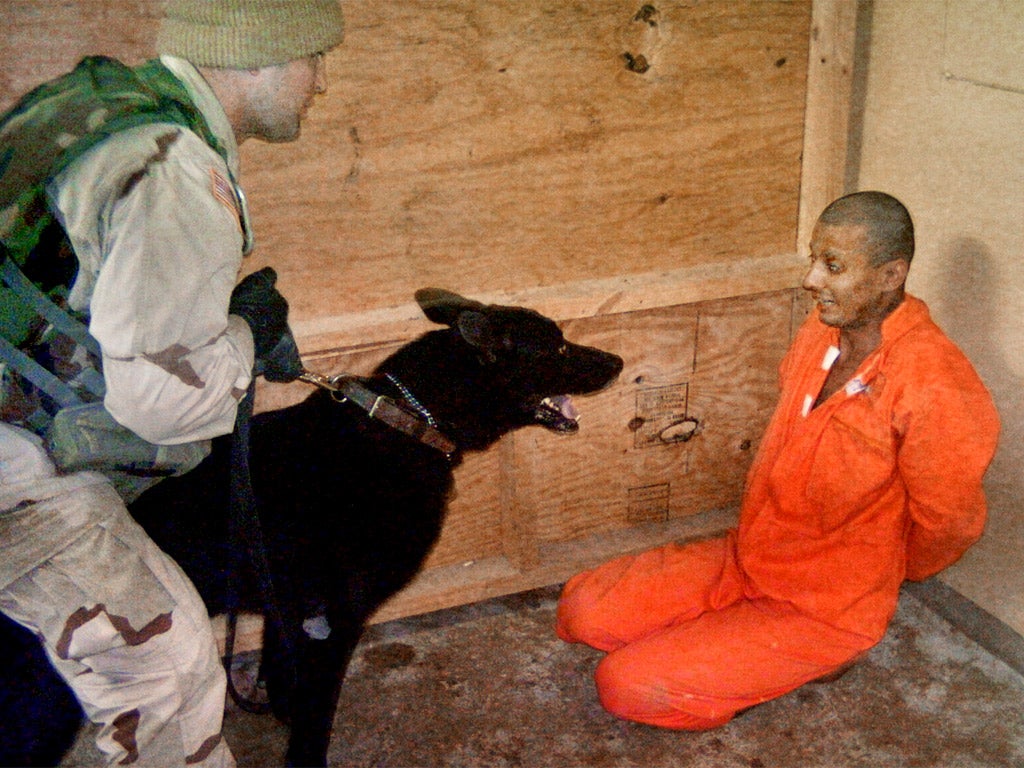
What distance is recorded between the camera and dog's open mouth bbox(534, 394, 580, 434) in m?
2.83

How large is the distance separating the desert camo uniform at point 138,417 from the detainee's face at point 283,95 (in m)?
0.10

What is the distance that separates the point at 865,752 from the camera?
2625 mm

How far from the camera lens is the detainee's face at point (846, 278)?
93.5 inches

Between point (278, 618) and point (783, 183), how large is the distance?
2.21 meters

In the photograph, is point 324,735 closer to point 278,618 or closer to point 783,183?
point 278,618

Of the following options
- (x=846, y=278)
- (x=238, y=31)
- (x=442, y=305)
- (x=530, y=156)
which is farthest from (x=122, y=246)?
(x=846, y=278)

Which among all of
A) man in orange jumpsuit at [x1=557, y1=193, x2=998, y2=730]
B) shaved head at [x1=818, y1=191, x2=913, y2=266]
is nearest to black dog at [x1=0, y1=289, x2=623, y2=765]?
man in orange jumpsuit at [x1=557, y1=193, x2=998, y2=730]

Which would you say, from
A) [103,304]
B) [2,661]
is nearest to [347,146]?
[103,304]

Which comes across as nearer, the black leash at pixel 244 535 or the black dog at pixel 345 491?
the black leash at pixel 244 535

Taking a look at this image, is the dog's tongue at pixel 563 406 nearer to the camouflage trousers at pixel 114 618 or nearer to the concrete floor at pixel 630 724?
the concrete floor at pixel 630 724

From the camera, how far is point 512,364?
8.83 feet

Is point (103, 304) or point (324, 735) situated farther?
point (324, 735)

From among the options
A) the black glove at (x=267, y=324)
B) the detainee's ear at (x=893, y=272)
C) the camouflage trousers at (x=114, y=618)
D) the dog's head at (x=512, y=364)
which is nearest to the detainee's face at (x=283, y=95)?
the black glove at (x=267, y=324)

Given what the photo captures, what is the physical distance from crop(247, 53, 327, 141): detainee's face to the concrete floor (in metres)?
1.83
